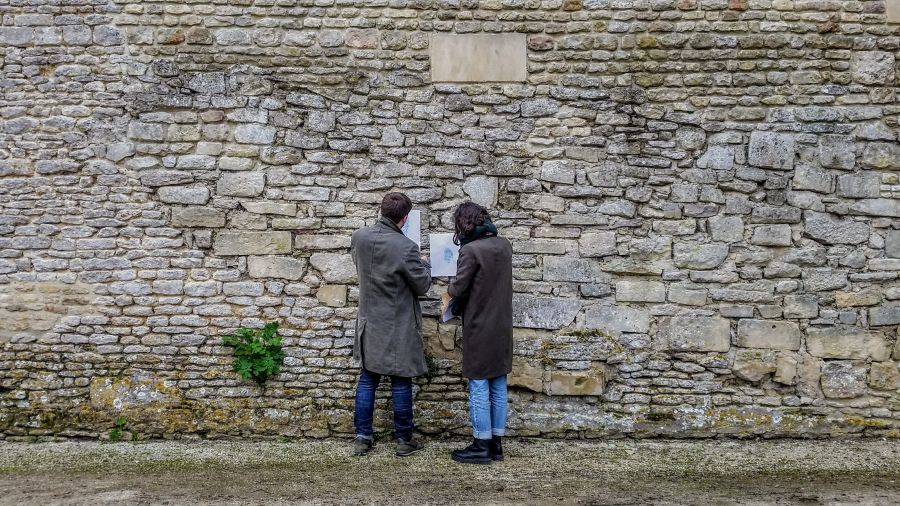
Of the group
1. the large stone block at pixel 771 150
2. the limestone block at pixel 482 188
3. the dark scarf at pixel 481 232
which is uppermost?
the large stone block at pixel 771 150

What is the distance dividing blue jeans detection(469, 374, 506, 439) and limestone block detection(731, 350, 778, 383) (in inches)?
69.6

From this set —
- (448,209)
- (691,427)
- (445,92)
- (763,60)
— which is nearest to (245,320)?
(448,209)

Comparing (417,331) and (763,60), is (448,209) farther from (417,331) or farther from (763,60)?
(763,60)

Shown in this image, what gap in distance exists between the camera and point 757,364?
15.9 ft

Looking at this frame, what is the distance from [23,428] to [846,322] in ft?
19.2

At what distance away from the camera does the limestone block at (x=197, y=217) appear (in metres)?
4.91

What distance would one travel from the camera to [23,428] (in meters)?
4.87

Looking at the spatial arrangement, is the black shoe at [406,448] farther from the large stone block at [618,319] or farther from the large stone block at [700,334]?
the large stone block at [700,334]

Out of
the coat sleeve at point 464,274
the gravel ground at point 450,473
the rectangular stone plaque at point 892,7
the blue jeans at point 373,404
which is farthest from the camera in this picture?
the rectangular stone plaque at point 892,7

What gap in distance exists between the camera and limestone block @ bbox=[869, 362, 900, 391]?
4855 millimetres

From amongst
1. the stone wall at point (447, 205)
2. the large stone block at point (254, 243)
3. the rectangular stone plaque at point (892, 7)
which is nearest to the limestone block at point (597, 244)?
the stone wall at point (447, 205)

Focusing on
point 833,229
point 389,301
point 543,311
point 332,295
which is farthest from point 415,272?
point 833,229

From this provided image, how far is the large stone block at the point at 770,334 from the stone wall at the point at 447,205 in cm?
2

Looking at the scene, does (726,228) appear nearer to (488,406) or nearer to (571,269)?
(571,269)
